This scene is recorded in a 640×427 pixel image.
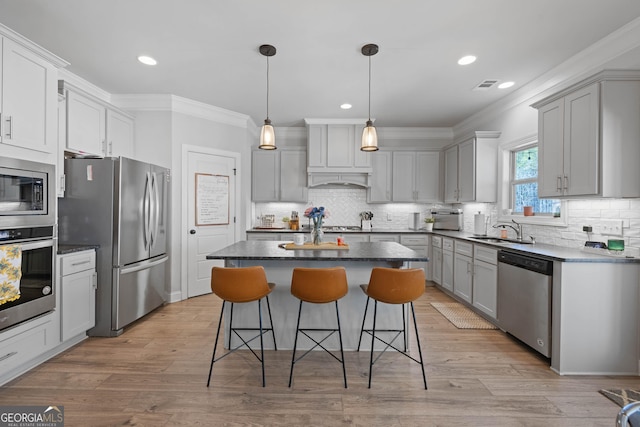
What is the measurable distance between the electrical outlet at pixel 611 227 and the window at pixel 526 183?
2.22 ft

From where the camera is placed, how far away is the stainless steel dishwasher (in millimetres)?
2473

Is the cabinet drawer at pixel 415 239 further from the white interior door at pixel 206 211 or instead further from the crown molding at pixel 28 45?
the crown molding at pixel 28 45

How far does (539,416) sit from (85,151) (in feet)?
15.3

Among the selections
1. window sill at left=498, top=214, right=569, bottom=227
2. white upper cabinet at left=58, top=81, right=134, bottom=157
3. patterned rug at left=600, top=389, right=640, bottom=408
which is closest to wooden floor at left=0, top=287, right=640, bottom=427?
patterned rug at left=600, top=389, right=640, bottom=408

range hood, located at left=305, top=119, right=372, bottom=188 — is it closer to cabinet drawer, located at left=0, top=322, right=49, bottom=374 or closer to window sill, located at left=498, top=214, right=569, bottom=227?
window sill, located at left=498, top=214, right=569, bottom=227

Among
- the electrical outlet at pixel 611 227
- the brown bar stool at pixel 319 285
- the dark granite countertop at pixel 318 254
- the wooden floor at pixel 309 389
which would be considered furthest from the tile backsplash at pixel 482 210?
the brown bar stool at pixel 319 285

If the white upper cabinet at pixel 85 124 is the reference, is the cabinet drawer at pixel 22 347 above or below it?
below

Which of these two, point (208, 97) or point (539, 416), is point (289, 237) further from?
point (539, 416)

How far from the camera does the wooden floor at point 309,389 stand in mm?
1867

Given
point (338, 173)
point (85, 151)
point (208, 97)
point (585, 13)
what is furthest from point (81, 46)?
point (585, 13)

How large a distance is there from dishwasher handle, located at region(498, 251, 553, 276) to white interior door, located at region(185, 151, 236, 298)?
12.3ft

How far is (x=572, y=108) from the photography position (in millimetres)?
2623

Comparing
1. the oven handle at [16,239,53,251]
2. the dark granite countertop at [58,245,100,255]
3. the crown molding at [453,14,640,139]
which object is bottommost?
the dark granite countertop at [58,245,100,255]

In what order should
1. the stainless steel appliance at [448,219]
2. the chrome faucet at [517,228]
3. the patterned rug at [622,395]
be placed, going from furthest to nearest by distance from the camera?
the stainless steel appliance at [448,219], the chrome faucet at [517,228], the patterned rug at [622,395]
